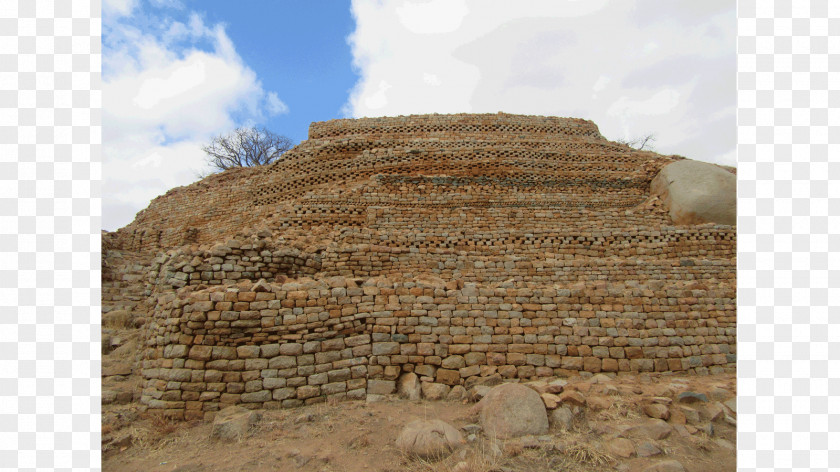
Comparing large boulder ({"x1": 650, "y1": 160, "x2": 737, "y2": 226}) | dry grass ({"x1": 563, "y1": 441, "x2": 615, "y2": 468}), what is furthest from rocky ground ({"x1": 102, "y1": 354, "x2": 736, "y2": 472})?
large boulder ({"x1": 650, "y1": 160, "x2": 737, "y2": 226})

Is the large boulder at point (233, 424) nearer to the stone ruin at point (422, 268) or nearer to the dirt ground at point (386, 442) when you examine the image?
the dirt ground at point (386, 442)

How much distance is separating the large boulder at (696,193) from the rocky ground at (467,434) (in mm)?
7560

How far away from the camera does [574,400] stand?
4.32 m

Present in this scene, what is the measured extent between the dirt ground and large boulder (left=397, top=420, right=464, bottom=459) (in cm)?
7

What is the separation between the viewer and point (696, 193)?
1129 cm

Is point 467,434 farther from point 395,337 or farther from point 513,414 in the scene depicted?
point 395,337

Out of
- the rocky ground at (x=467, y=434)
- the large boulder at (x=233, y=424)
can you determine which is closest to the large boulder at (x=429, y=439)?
the rocky ground at (x=467, y=434)

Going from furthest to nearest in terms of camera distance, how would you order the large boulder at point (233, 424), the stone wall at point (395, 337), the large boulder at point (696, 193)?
the large boulder at point (696, 193) < the stone wall at point (395, 337) < the large boulder at point (233, 424)

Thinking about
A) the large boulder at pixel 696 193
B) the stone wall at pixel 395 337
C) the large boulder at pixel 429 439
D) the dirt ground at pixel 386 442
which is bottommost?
the dirt ground at pixel 386 442

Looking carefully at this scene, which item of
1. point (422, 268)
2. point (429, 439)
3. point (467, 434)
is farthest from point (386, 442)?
point (422, 268)

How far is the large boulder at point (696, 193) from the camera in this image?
11016mm

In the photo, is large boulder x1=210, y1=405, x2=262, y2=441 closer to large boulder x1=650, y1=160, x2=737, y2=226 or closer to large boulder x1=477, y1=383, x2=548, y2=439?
large boulder x1=477, y1=383, x2=548, y2=439

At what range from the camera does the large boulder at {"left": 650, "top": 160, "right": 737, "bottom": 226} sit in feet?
36.1

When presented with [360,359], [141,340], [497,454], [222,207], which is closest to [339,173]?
[222,207]
